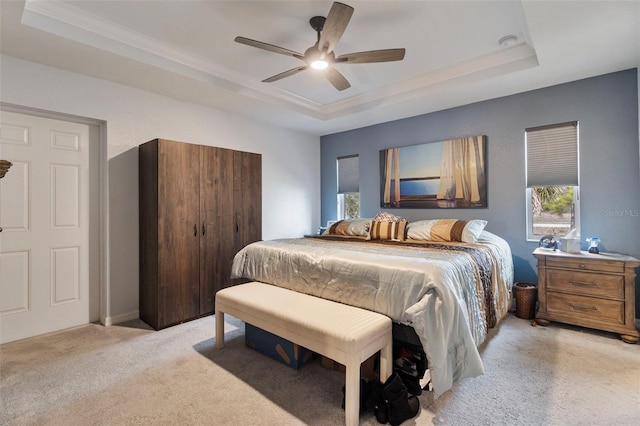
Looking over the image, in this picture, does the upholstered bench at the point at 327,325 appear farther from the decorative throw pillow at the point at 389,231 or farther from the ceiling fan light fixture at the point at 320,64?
the ceiling fan light fixture at the point at 320,64

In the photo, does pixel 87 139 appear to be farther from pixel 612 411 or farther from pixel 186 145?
pixel 612 411

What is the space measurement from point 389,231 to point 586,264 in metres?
1.85

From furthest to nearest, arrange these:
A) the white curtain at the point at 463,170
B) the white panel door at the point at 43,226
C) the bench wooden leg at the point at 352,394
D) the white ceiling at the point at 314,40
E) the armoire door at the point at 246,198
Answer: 1. the white curtain at the point at 463,170
2. the armoire door at the point at 246,198
3. the white panel door at the point at 43,226
4. the white ceiling at the point at 314,40
5. the bench wooden leg at the point at 352,394

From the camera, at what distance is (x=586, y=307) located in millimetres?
2795

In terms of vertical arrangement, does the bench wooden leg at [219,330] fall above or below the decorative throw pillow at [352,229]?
below

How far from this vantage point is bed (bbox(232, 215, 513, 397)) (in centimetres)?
182

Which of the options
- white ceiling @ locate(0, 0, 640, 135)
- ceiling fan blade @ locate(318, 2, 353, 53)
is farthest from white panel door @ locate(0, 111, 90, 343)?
ceiling fan blade @ locate(318, 2, 353, 53)

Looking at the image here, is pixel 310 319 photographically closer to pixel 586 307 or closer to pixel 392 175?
pixel 586 307

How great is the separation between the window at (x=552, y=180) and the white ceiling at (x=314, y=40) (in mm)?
579

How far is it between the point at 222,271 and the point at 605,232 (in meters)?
4.04

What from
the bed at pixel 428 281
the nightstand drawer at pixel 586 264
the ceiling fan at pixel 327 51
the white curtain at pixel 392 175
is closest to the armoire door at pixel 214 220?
the bed at pixel 428 281

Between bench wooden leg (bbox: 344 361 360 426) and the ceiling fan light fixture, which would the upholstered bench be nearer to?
bench wooden leg (bbox: 344 361 360 426)

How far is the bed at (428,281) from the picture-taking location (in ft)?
5.96

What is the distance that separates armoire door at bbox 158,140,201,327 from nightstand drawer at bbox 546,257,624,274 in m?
3.59
